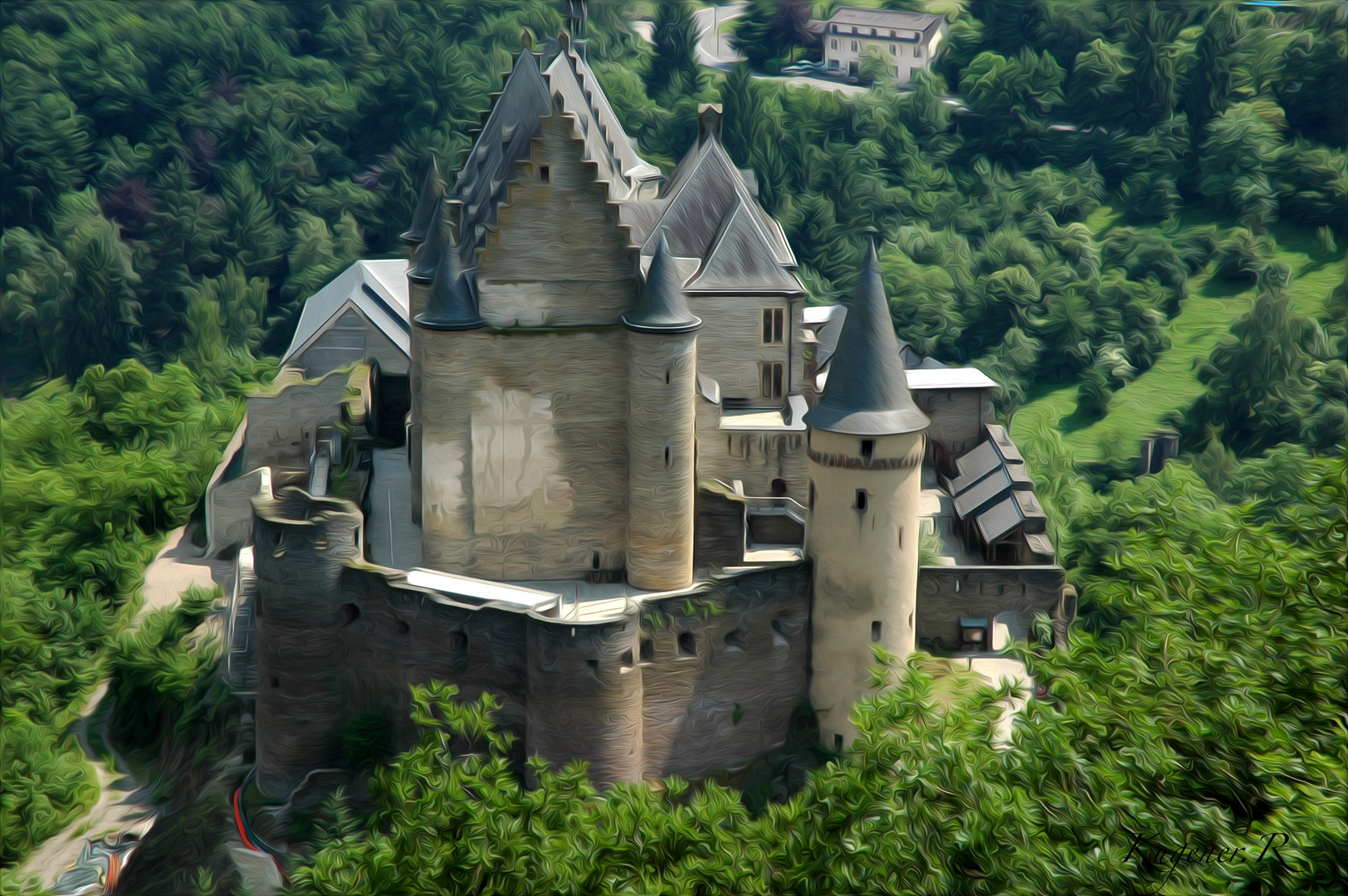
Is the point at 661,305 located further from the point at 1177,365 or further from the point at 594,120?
the point at 1177,365

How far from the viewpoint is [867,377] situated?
35.3 m

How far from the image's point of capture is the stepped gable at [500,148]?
3747 centimetres

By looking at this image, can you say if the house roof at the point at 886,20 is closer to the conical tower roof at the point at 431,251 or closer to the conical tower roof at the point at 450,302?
the conical tower roof at the point at 431,251

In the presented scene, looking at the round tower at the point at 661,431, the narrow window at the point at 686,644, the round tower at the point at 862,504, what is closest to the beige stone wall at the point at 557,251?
the round tower at the point at 661,431

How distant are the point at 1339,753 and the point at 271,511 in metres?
24.5

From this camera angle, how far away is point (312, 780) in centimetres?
3612

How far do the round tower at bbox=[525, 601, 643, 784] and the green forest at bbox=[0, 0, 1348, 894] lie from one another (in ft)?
5.29

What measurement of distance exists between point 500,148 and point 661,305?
24.6 ft

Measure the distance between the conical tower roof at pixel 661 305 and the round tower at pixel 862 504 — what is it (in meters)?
3.95

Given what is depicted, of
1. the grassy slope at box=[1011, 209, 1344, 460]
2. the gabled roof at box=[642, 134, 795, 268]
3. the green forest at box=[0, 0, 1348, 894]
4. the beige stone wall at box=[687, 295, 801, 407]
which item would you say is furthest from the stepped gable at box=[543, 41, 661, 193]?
the grassy slope at box=[1011, 209, 1344, 460]

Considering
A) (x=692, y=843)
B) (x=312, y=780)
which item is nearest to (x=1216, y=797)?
(x=692, y=843)

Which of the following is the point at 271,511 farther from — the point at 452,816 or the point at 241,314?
the point at 241,314

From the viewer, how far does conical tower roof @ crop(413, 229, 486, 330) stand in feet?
116

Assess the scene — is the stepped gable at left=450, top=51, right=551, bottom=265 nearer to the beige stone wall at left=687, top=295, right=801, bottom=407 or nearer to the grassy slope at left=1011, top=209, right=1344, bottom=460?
the beige stone wall at left=687, top=295, right=801, bottom=407
